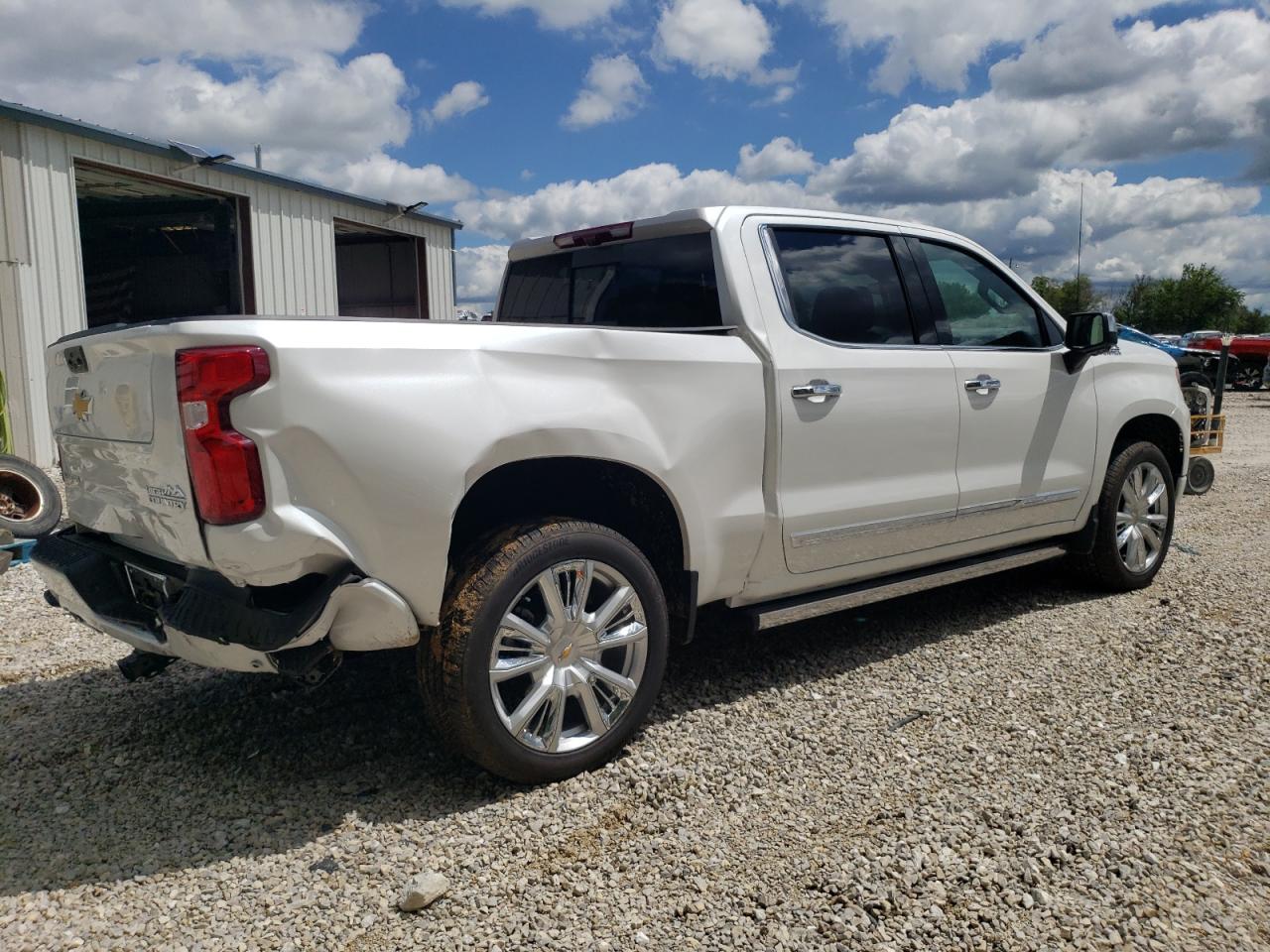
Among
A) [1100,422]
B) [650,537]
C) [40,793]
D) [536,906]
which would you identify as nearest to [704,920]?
[536,906]

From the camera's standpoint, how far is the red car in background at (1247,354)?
25.8 meters

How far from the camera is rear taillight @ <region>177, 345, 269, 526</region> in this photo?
98.9 inches

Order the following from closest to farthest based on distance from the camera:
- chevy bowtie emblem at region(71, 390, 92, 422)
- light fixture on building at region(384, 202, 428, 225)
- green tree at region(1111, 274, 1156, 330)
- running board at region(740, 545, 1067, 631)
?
1. chevy bowtie emblem at region(71, 390, 92, 422)
2. running board at region(740, 545, 1067, 631)
3. light fixture on building at region(384, 202, 428, 225)
4. green tree at region(1111, 274, 1156, 330)

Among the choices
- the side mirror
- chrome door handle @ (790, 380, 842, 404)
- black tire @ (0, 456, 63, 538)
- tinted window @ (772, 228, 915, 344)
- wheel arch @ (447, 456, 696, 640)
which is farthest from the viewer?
black tire @ (0, 456, 63, 538)

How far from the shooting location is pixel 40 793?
3.15 metres

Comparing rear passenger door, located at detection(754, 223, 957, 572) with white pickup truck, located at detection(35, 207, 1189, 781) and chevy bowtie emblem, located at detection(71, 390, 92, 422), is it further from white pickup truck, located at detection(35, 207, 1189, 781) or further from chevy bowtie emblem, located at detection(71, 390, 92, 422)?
chevy bowtie emblem, located at detection(71, 390, 92, 422)

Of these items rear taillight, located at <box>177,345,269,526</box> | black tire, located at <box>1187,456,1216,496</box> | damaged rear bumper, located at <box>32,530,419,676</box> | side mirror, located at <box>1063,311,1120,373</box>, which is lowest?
black tire, located at <box>1187,456,1216,496</box>

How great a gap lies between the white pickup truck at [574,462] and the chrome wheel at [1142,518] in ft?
2.19

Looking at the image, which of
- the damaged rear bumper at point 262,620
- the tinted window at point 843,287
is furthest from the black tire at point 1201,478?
the damaged rear bumper at point 262,620

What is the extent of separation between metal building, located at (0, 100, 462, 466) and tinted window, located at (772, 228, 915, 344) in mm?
7362

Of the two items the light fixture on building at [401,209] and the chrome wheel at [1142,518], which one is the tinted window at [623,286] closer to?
the chrome wheel at [1142,518]

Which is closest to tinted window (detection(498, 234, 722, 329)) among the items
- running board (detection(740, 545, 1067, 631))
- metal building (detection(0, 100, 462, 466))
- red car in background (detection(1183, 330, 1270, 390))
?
running board (detection(740, 545, 1067, 631))

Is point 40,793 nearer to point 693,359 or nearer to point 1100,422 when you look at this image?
point 693,359

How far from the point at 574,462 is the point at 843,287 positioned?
1482 millimetres
